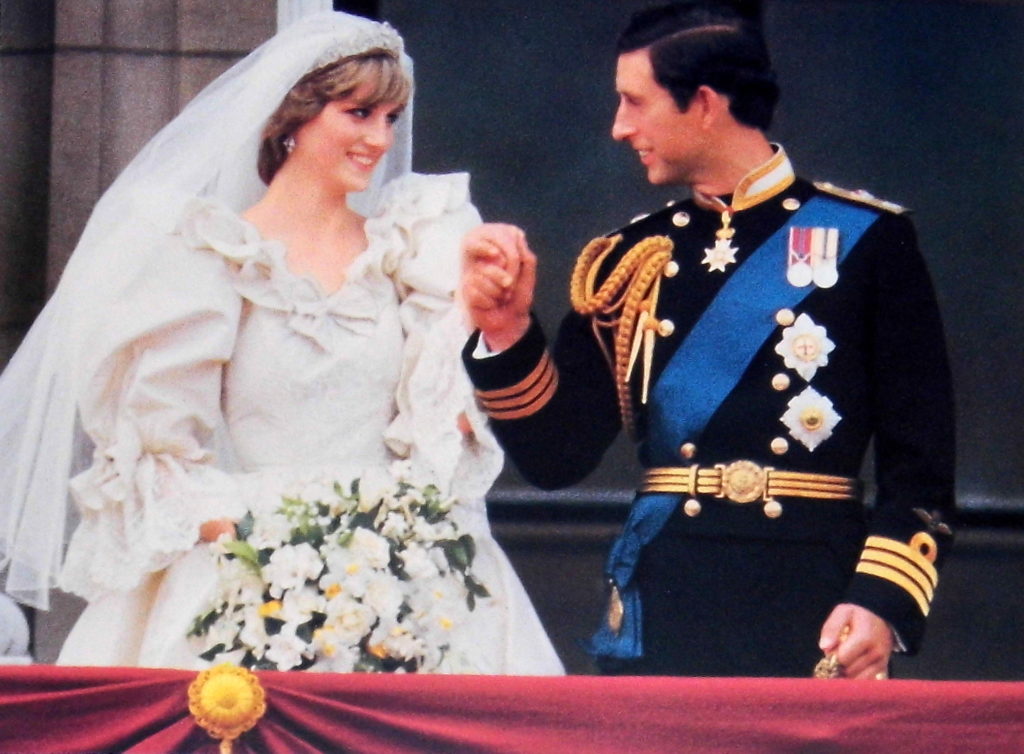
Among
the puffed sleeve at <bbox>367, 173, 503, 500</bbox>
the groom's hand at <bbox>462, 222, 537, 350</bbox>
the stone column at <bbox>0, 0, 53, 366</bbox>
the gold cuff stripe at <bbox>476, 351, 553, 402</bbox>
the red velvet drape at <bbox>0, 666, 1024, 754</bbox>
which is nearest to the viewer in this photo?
the red velvet drape at <bbox>0, 666, 1024, 754</bbox>

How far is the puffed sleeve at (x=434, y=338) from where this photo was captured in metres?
3.67

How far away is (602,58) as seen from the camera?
477 cm

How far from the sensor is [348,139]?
376cm

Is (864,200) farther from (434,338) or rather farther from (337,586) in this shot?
(337,586)

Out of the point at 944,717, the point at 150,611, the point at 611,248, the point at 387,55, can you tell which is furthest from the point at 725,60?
the point at 150,611

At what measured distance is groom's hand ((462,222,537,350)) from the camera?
2803 millimetres

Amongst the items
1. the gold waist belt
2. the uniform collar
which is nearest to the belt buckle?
the gold waist belt

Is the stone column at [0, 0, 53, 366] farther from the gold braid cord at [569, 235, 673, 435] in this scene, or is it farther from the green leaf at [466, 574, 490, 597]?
the gold braid cord at [569, 235, 673, 435]

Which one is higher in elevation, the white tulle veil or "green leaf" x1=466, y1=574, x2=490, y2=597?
the white tulle veil

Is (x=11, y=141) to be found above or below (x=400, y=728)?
above

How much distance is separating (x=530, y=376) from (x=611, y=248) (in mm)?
355

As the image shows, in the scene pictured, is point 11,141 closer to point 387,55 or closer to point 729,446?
point 387,55

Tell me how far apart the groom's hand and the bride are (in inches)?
22.6

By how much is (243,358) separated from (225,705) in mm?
1213
